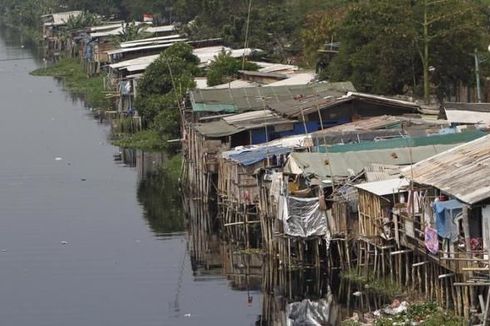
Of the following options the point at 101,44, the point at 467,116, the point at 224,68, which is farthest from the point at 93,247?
the point at 101,44

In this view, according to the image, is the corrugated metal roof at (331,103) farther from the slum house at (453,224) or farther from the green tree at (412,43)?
→ the slum house at (453,224)

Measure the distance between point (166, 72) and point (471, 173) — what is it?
92.8 feet

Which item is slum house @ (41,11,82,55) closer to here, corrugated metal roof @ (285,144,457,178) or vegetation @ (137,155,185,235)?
vegetation @ (137,155,185,235)

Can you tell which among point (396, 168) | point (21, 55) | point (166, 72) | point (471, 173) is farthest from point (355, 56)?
point (21, 55)

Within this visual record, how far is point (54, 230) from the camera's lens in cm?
3716

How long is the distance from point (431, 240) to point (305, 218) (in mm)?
5617

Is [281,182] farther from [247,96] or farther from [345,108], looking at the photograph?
[247,96]

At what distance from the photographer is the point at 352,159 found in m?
30.5

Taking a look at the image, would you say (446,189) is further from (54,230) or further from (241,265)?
(54,230)

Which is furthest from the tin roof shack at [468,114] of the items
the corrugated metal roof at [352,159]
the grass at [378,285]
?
the grass at [378,285]

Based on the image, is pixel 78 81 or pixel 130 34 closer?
pixel 130 34

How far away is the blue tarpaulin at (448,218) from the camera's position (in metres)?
23.5

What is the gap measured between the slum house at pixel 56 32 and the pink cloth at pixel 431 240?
68.8 metres

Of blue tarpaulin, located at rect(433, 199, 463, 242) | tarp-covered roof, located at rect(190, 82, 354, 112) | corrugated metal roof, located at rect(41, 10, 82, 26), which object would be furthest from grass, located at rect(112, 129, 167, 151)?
corrugated metal roof, located at rect(41, 10, 82, 26)
